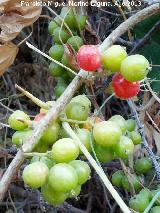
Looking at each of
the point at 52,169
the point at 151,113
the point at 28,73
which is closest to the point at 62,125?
the point at 52,169

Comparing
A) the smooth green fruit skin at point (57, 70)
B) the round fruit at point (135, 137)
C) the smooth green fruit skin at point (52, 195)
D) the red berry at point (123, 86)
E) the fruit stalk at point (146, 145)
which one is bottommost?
the fruit stalk at point (146, 145)

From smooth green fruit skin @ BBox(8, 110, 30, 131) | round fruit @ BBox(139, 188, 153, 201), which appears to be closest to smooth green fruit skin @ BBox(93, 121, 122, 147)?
smooth green fruit skin @ BBox(8, 110, 30, 131)

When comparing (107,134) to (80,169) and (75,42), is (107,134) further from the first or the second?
(75,42)

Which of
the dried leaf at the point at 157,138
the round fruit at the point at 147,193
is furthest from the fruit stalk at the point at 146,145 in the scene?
the dried leaf at the point at 157,138

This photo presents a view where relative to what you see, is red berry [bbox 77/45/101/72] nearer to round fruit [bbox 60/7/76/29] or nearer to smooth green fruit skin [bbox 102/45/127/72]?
smooth green fruit skin [bbox 102/45/127/72]

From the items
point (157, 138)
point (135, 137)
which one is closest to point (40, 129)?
point (135, 137)

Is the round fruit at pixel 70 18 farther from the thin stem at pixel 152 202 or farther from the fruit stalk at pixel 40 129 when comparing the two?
the thin stem at pixel 152 202
